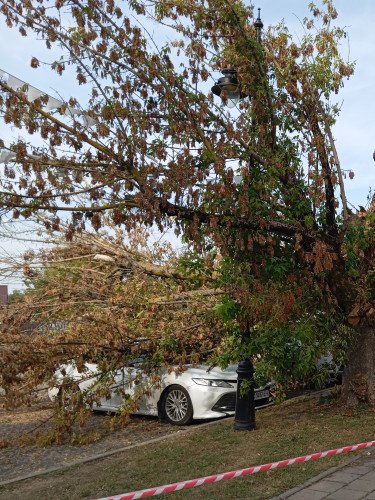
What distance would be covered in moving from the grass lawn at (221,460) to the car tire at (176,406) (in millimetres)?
706

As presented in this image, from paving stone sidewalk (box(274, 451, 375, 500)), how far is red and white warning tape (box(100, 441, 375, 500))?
363 mm

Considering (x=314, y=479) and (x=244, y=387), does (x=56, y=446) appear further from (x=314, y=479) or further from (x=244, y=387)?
(x=314, y=479)

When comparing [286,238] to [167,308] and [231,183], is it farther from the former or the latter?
[167,308]

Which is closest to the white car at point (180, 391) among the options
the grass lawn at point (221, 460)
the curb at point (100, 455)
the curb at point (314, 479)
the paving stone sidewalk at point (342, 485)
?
the curb at point (100, 455)

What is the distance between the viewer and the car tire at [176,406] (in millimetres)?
9656

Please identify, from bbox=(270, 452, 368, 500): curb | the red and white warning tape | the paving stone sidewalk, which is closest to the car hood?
the red and white warning tape

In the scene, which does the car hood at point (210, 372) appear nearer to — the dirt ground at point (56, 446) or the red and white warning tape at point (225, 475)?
the dirt ground at point (56, 446)

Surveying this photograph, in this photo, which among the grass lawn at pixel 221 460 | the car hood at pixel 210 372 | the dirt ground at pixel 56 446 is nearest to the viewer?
the grass lawn at pixel 221 460

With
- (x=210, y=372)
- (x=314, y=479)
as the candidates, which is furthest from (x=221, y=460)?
(x=210, y=372)

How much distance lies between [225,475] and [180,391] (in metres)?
4.35

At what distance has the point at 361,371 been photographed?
9203mm

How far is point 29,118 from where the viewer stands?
262 inches

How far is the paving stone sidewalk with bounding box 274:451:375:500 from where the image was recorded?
16.7 ft

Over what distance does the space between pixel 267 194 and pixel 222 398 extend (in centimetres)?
364
